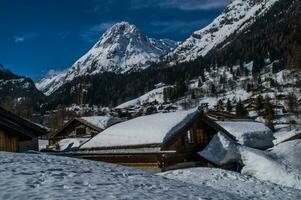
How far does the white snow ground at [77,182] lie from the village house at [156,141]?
16966 millimetres

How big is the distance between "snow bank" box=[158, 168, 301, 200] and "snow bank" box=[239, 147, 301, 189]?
5.30m

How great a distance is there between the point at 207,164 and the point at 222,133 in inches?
113

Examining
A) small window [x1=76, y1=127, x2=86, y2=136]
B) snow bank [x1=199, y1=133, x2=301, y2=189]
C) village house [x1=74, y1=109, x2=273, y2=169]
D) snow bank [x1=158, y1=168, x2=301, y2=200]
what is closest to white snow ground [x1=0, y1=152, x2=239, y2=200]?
snow bank [x1=158, y1=168, x2=301, y2=200]

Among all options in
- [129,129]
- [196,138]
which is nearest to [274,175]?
[196,138]

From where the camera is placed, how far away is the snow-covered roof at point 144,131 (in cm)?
3016

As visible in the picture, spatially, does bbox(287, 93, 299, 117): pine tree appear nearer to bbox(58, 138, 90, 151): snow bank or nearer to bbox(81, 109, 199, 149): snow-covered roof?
bbox(58, 138, 90, 151): snow bank

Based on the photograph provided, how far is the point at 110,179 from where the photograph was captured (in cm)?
1056

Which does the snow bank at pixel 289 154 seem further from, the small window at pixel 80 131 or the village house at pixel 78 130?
the small window at pixel 80 131

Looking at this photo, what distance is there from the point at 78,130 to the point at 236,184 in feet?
122

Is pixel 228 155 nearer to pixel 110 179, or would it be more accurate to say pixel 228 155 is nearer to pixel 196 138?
pixel 196 138

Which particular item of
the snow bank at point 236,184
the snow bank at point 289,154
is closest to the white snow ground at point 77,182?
the snow bank at point 236,184

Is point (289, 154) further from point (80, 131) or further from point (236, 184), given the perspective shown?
point (80, 131)

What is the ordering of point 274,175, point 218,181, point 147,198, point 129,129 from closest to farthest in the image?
1. point 147,198
2. point 218,181
3. point 274,175
4. point 129,129

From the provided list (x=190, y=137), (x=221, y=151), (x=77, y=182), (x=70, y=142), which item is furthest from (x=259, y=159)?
(x=70, y=142)
